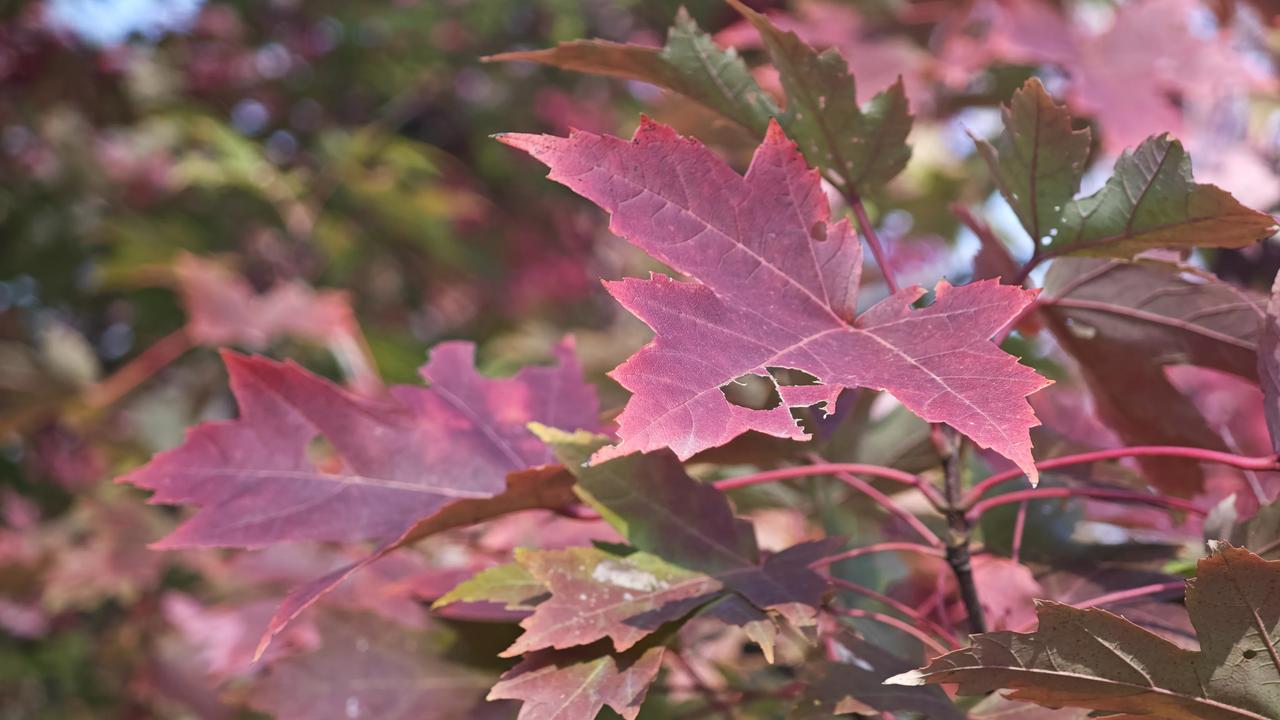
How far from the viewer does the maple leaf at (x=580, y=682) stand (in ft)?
1.46

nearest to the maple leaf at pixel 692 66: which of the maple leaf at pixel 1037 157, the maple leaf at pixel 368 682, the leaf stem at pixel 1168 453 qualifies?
the maple leaf at pixel 1037 157

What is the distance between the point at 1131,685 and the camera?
0.39 metres

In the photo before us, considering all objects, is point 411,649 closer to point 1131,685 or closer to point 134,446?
point 1131,685

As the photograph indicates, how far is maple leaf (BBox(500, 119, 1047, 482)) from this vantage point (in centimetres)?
38

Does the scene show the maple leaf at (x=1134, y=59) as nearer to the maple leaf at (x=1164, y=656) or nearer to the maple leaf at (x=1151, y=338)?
the maple leaf at (x=1151, y=338)

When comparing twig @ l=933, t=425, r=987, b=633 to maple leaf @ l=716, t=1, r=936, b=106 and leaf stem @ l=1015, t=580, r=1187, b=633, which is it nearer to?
leaf stem @ l=1015, t=580, r=1187, b=633

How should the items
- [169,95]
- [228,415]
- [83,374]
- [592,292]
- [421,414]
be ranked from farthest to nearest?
[592,292], [169,95], [228,415], [83,374], [421,414]

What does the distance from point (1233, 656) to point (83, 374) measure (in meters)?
1.79

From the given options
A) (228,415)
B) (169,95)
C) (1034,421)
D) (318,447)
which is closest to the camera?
(1034,421)

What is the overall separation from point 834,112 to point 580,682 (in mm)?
303

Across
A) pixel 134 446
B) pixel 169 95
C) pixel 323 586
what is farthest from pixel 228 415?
pixel 323 586

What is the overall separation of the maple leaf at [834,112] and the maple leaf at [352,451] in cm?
20

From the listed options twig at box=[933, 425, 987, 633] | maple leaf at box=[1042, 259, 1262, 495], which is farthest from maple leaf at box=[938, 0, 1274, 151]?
twig at box=[933, 425, 987, 633]

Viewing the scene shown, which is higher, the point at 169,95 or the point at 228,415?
the point at 169,95
